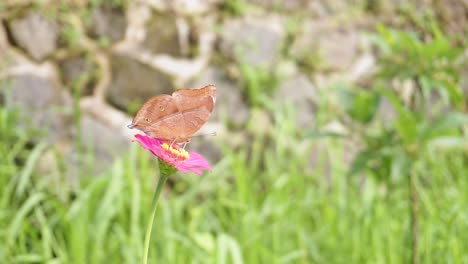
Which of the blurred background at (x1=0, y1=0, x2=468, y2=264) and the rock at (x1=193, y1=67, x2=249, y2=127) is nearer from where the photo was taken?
the blurred background at (x1=0, y1=0, x2=468, y2=264)

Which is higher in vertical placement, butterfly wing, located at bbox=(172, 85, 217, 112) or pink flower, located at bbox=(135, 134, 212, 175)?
butterfly wing, located at bbox=(172, 85, 217, 112)

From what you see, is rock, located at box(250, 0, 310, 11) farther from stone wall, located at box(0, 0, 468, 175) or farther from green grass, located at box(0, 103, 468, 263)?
green grass, located at box(0, 103, 468, 263)

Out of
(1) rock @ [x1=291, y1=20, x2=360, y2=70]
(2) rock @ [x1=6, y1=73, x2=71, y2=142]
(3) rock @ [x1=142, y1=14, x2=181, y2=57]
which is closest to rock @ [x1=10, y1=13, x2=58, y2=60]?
(2) rock @ [x1=6, y1=73, x2=71, y2=142]

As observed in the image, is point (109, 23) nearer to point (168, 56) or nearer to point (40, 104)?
point (168, 56)

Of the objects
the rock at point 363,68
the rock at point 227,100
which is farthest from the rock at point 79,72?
the rock at point 363,68

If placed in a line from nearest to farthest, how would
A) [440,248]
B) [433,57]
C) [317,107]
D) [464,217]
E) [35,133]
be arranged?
[433,57]
[440,248]
[464,217]
[35,133]
[317,107]

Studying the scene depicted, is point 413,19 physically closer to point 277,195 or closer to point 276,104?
point 276,104

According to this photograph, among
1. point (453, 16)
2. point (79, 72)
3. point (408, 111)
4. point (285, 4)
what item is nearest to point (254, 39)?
point (285, 4)

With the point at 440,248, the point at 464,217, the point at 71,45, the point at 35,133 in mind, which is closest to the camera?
the point at 440,248

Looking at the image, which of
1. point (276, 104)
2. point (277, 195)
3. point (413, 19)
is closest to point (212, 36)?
point (276, 104)
